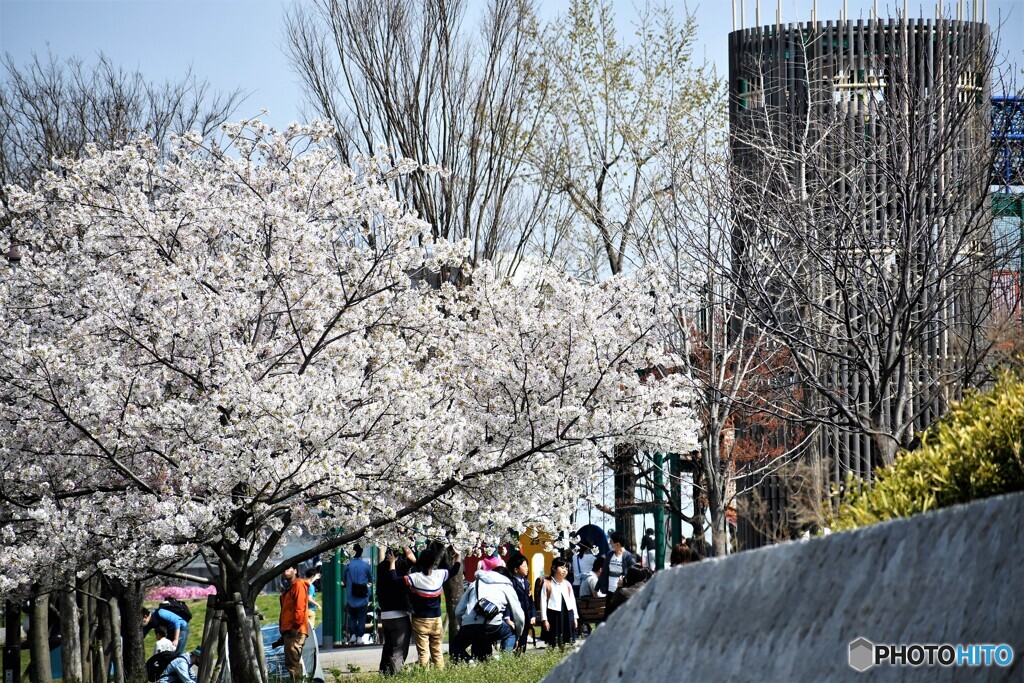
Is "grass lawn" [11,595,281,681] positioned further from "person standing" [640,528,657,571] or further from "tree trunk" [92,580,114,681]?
"person standing" [640,528,657,571]

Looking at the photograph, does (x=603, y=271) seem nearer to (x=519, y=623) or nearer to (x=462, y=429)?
(x=519, y=623)

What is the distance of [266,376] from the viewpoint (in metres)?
10.3

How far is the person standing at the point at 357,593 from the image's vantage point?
18.4 meters

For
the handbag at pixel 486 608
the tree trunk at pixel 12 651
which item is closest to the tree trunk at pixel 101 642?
the tree trunk at pixel 12 651

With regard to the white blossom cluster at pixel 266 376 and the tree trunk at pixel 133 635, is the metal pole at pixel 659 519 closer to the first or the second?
the white blossom cluster at pixel 266 376

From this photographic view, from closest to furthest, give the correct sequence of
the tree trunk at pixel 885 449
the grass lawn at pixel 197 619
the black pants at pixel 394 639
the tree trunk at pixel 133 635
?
the tree trunk at pixel 885 449
the black pants at pixel 394 639
the tree trunk at pixel 133 635
the grass lawn at pixel 197 619

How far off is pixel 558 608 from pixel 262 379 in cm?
697

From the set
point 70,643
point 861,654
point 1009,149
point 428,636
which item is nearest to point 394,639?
point 428,636

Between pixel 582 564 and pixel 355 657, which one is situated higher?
pixel 582 564

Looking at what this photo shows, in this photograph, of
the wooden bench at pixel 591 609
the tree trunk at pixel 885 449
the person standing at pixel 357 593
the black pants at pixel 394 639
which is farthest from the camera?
A: the person standing at pixel 357 593

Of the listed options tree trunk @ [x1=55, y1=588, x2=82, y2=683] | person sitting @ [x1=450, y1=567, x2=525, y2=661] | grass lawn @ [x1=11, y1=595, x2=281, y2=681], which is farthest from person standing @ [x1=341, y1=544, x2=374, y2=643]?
grass lawn @ [x1=11, y1=595, x2=281, y2=681]

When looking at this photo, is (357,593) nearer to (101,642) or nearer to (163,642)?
(101,642)

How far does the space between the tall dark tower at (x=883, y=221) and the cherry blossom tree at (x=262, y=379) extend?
67.8 inches

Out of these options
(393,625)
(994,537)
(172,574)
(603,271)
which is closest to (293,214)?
(172,574)
